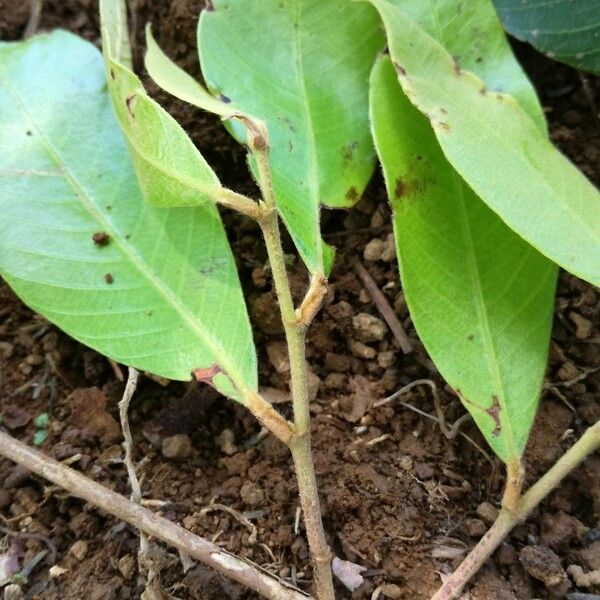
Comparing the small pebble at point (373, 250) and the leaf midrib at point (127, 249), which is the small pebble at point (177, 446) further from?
the small pebble at point (373, 250)

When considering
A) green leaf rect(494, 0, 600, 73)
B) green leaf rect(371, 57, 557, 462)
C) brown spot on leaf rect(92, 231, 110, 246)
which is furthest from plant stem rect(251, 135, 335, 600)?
green leaf rect(494, 0, 600, 73)

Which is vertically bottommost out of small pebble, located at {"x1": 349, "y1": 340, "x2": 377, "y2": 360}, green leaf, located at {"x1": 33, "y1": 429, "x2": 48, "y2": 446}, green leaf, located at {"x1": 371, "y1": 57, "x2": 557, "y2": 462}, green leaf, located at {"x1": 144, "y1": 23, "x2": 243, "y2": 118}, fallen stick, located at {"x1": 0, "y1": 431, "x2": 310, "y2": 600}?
green leaf, located at {"x1": 33, "y1": 429, "x2": 48, "y2": 446}

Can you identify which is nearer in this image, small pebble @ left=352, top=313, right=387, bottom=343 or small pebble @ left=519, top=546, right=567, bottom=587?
small pebble @ left=519, top=546, right=567, bottom=587

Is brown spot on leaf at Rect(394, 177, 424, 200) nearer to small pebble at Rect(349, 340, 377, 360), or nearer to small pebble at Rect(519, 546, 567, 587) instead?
small pebble at Rect(349, 340, 377, 360)

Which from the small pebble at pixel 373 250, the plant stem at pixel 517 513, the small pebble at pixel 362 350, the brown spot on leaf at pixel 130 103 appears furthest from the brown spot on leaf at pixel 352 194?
the plant stem at pixel 517 513

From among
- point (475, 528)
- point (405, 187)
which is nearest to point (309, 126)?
point (405, 187)

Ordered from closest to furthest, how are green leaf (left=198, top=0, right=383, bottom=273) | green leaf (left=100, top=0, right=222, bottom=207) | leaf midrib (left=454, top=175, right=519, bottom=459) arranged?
green leaf (left=100, top=0, right=222, bottom=207) < leaf midrib (left=454, top=175, right=519, bottom=459) < green leaf (left=198, top=0, right=383, bottom=273)

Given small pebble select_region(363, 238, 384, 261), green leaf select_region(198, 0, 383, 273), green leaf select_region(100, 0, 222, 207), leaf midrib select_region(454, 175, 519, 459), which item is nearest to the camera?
green leaf select_region(100, 0, 222, 207)

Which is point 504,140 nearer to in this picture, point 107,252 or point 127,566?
point 107,252
